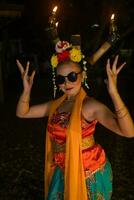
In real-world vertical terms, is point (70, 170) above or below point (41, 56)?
above

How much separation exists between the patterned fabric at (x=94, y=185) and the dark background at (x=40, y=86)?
3.62 feet

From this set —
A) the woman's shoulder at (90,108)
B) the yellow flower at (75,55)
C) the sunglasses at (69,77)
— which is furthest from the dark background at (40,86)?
the woman's shoulder at (90,108)

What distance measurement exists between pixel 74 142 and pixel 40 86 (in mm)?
15387

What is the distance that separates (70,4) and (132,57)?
436 inches

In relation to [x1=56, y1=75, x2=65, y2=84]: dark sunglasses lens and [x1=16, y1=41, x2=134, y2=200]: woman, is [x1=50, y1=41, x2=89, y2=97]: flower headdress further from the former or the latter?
[x1=56, y1=75, x2=65, y2=84]: dark sunglasses lens

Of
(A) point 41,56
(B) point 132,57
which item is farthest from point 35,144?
(B) point 132,57

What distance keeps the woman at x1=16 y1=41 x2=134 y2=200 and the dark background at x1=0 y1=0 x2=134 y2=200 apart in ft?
1.96

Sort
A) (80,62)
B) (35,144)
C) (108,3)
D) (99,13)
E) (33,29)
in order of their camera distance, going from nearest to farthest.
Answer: (80,62) < (35,144) < (108,3) < (99,13) < (33,29)

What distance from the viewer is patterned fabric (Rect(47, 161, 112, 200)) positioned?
10.9 feet

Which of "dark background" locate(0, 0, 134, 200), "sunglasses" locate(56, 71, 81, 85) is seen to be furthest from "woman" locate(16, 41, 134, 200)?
"dark background" locate(0, 0, 134, 200)

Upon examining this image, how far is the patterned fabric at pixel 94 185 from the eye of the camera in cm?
333

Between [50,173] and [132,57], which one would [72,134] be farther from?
[132,57]

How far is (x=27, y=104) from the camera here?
3648 mm

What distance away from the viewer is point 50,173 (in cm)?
357
